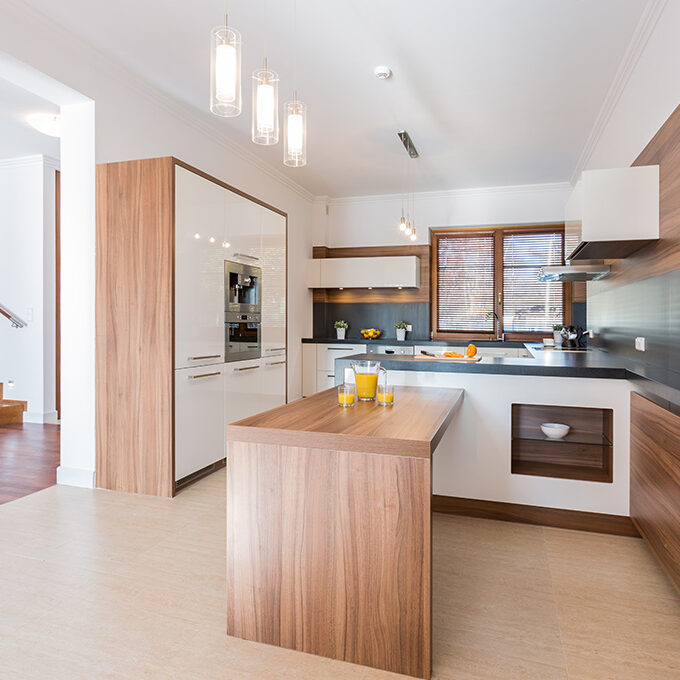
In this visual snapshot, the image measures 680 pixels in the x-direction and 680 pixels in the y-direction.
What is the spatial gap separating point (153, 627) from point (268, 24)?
303cm

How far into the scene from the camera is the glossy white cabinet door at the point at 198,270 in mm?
3213

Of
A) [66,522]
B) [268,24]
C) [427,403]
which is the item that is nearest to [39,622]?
[66,522]

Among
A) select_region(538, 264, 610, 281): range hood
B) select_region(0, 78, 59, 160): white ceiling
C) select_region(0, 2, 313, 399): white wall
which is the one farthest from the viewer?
select_region(538, 264, 610, 281): range hood

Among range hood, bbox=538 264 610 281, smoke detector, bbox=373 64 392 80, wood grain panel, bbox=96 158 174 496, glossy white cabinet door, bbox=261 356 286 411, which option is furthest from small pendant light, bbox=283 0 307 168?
range hood, bbox=538 264 610 281

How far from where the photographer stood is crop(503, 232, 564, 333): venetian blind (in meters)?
6.05

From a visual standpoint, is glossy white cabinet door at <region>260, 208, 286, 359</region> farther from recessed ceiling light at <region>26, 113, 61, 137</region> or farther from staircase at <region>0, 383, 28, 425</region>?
staircase at <region>0, 383, 28, 425</region>

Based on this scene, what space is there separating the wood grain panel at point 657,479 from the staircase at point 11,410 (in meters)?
5.53

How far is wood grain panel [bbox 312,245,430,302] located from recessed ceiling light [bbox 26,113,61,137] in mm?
3263

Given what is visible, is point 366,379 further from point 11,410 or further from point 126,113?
point 11,410

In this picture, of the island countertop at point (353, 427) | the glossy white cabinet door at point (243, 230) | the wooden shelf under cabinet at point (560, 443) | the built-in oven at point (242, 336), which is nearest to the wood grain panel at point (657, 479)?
the wooden shelf under cabinet at point (560, 443)

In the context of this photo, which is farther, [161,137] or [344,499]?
[161,137]

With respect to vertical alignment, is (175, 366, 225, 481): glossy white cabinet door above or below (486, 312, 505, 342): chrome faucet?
below

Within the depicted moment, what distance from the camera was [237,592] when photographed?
174cm

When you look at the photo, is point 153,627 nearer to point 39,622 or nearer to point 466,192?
point 39,622
